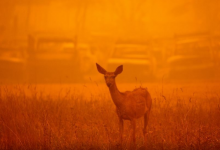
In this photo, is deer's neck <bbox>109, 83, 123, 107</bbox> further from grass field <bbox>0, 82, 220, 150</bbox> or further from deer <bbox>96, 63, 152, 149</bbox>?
grass field <bbox>0, 82, 220, 150</bbox>

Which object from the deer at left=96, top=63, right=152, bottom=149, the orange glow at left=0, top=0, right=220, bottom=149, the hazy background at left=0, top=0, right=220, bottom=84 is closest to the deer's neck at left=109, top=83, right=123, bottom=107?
the deer at left=96, top=63, right=152, bottom=149

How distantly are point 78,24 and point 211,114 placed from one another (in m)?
6.84

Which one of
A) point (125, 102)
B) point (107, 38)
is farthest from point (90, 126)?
point (107, 38)

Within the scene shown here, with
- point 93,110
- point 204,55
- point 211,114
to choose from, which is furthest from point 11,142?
point 204,55

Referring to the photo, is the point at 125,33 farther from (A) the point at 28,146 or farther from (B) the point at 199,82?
(A) the point at 28,146

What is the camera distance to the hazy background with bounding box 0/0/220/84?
40.4ft

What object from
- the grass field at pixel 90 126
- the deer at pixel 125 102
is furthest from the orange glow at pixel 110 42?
the deer at pixel 125 102

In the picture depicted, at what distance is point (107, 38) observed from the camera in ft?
42.1

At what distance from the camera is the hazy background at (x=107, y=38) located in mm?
12312

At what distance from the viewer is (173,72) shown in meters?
12.2

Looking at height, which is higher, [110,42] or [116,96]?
[110,42]

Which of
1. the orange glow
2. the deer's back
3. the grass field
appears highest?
the orange glow

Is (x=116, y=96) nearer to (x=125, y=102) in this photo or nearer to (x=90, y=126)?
(x=125, y=102)

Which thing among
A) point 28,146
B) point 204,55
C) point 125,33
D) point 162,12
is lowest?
point 28,146
